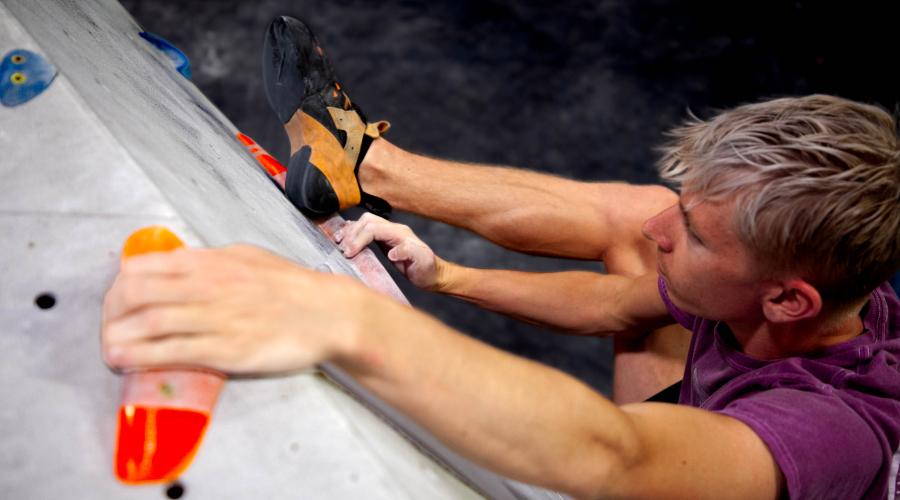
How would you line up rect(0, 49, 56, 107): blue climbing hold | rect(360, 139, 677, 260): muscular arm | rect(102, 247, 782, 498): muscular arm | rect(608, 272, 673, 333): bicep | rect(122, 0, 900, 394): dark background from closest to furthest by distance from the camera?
rect(102, 247, 782, 498): muscular arm < rect(0, 49, 56, 107): blue climbing hold < rect(608, 272, 673, 333): bicep < rect(360, 139, 677, 260): muscular arm < rect(122, 0, 900, 394): dark background

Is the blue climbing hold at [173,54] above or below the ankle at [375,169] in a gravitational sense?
above

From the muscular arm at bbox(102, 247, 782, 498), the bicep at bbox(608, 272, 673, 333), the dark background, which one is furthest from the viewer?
the dark background

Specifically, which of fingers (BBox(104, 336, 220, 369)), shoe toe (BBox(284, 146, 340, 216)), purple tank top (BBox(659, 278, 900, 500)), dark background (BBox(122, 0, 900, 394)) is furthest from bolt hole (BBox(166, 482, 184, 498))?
dark background (BBox(122, 0, 900, 394))

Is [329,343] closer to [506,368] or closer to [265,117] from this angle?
[506,368]

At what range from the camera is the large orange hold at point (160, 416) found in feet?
2.00

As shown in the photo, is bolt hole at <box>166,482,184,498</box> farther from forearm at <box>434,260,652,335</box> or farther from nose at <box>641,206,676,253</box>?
forearm at <box>434,260,652,335</box>

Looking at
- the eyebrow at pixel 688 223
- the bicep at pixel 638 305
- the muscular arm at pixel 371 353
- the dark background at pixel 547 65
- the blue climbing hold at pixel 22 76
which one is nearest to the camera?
the muscular arm at pixel 371 353

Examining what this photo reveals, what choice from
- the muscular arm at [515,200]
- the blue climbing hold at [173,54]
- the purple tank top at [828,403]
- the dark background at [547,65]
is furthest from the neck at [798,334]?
the dark background at [547,65]

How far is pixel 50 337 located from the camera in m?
0.64

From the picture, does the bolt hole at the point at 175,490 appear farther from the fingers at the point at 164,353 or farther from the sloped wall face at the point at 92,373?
the fingers at the point at 164,353

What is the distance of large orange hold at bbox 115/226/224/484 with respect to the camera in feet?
2.00

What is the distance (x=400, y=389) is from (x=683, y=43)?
182cm

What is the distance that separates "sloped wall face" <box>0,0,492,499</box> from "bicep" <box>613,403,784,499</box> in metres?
0.16

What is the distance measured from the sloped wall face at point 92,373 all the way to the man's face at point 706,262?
301 mm
